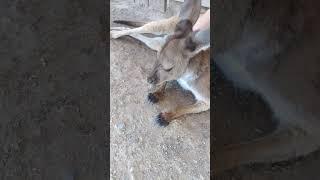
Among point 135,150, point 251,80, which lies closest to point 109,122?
point 135,150

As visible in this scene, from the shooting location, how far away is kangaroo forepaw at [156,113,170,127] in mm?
595

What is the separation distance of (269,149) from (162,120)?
121mm

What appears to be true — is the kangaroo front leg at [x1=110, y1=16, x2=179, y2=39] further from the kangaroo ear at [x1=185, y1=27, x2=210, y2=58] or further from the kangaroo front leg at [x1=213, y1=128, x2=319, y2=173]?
the kangaroo front leg at [x1=213, y1=128, x2=319, y2=173]

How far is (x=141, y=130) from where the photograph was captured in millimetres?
594

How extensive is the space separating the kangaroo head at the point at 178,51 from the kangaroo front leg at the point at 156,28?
0.03 ft
